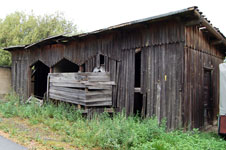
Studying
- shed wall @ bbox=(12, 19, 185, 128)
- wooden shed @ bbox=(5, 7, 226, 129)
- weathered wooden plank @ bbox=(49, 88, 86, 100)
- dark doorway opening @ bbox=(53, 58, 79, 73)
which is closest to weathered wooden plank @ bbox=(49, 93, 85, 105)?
weathered wooden plank @ bbox=(49, 88, 86, 100)

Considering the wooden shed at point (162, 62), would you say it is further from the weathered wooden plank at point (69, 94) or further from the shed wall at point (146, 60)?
the weathered wooden plank at point (69, 94)

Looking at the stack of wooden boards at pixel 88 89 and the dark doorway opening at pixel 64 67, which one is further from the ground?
the dark doorway opening at pixel 64 67

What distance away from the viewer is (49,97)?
11.0 metres

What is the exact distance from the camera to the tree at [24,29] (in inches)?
917

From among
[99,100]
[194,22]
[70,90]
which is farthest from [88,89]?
[194,22]

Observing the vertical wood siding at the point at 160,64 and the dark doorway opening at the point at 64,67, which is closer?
the vertical wood siding at the point at 160,64

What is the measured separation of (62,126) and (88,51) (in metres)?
4.28

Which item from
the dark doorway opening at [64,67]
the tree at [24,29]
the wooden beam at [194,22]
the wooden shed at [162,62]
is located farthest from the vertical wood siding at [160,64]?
the tree at [24,29]

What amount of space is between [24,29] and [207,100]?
23.1 metres

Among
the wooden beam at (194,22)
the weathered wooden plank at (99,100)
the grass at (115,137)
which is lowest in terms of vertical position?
the grass at (115,137)

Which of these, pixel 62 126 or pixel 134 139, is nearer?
pixel 134 139

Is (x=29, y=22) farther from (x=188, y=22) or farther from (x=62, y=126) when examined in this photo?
(x=188, y=22)

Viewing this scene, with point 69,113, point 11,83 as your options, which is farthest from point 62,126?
point 11,83

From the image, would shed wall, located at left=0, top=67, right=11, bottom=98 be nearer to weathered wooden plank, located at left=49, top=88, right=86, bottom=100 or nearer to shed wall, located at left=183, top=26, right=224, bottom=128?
weathered wooden plank, located at left=49, top=88, right=86, bottom=100
